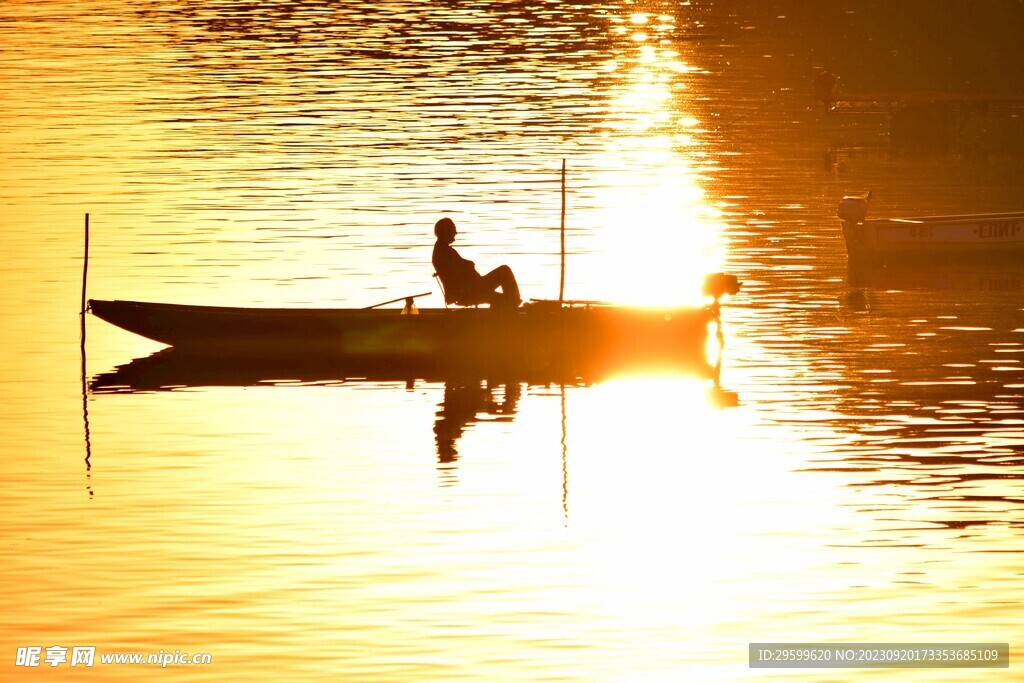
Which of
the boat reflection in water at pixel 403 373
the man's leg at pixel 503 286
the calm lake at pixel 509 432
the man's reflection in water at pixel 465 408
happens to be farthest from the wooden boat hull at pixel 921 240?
the man's reflection in water at pixel 465 408

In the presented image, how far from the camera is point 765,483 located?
1881cm

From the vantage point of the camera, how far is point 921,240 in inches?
1346

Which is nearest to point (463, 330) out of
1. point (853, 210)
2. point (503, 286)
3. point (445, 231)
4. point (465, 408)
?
point (503, 286)

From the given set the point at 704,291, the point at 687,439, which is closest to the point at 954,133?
the point at 704,291

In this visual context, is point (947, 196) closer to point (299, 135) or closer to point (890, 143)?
point (890, 143)

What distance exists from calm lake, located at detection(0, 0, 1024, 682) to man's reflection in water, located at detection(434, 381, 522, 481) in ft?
0.22

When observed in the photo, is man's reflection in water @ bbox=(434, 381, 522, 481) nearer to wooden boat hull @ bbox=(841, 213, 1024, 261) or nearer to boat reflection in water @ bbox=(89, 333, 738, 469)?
boat reflection in water @ bbox=(89, 333, 738, 469)

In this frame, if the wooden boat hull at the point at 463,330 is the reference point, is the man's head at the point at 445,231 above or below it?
above

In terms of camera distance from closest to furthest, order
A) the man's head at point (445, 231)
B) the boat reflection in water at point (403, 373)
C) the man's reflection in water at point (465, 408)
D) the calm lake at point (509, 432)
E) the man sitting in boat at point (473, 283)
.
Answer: the calm lake at point (509, 432)
the man's reflection in water at point (465, 408)
the boat reflection in water at point (403, 373)
the man's head at point (445, 231)
the man sitting in boat at point (473, 283)

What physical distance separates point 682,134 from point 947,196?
15152 mm

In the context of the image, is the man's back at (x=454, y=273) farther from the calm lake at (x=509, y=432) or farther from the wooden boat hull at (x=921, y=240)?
the wooden boat hull at (x=921, y=240)

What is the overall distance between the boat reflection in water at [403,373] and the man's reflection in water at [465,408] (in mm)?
13

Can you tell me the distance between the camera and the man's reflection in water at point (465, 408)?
21047 millimetres

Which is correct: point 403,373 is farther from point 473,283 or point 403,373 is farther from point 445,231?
point 445,231
